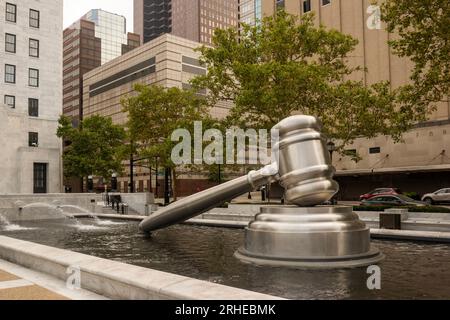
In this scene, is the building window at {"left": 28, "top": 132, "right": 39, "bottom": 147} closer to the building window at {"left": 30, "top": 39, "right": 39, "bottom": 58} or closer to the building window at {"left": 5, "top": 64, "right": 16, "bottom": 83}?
the building window at {"left": 5, "top": 64, "right": 16, "bottom": 83}

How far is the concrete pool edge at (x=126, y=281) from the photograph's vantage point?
4199mm

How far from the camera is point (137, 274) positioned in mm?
5031

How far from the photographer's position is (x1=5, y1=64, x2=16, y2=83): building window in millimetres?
39906

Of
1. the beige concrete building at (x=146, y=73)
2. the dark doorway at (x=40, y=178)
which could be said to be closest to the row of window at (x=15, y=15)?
the dark doorway at (x=40, y=178)

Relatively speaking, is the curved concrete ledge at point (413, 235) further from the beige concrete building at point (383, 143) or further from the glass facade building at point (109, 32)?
the glass facade building at point (109, 32)

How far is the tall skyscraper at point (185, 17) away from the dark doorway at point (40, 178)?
108770 mm

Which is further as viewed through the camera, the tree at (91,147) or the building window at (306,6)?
the building window at (306,6)

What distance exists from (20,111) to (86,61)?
89485 mm

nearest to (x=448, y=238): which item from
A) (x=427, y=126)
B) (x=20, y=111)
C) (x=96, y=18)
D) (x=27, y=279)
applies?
(x=27, y=279)

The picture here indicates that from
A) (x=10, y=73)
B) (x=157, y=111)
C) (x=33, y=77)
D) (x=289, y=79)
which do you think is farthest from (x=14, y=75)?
(x=289, y=79)

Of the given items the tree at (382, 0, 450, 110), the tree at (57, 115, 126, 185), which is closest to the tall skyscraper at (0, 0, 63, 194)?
the tree at (57, 115, 126, 185)

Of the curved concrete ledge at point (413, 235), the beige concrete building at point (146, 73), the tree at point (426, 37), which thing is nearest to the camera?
the curved concrete ledge at point (413, 235)

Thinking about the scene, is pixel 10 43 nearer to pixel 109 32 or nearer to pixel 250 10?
pixel 250 10
